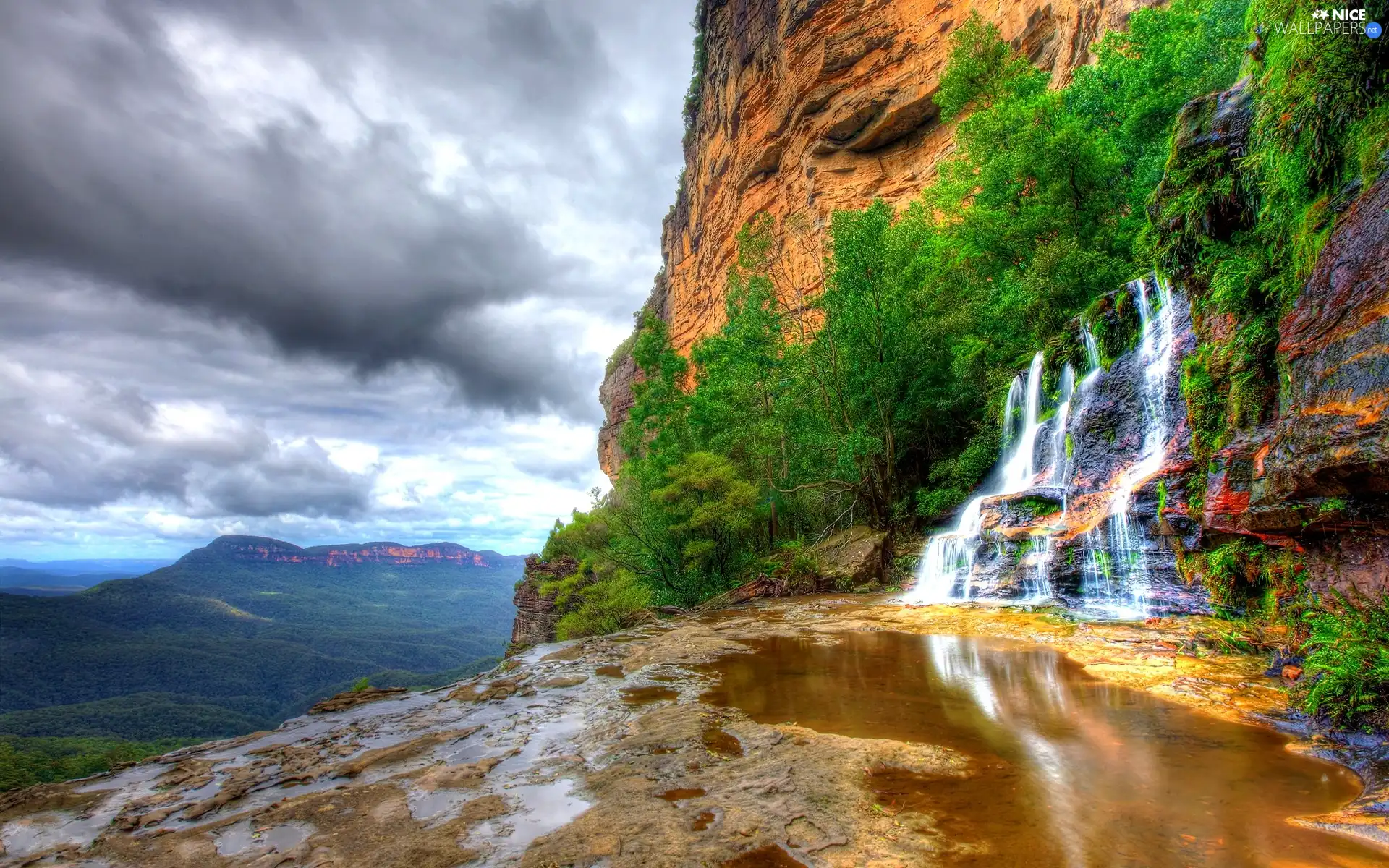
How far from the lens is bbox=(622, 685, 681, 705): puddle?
6.41 meters

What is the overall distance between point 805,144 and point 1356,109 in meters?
33.9

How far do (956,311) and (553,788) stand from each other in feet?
69.6

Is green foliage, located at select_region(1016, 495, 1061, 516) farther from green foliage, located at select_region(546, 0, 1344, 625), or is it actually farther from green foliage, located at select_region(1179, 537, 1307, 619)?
green foliage, located at select_region(1179, 537, 1307, 619)

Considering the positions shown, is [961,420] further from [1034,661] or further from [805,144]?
[805,144]

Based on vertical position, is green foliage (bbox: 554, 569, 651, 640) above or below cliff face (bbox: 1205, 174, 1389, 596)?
below

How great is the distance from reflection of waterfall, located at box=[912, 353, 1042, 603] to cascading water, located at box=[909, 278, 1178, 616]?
3cm

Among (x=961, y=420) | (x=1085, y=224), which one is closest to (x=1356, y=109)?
(x=1085, y=224)

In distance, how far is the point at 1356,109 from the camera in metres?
5.58

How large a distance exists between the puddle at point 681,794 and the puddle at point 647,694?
103 inches

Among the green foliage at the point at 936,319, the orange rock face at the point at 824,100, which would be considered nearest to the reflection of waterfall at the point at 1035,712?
the green foliage at the point at 936,319

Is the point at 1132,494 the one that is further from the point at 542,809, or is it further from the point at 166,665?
the point at 166,665

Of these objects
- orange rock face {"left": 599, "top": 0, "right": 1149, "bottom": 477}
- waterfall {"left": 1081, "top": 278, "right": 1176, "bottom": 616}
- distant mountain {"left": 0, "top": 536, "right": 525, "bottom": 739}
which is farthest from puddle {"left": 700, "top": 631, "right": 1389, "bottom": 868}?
distant mountain {"left": 0, "top": 536, "right": 525, "bottom": 739}

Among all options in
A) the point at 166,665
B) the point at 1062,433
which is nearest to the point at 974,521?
the point at 1062,433

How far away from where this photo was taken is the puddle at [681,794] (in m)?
3.63
